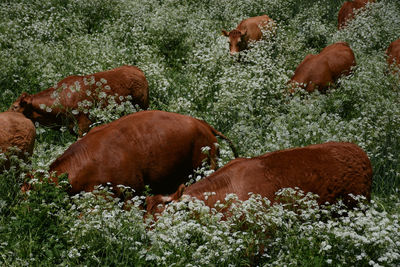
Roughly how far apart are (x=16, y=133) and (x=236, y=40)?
7.16 metres

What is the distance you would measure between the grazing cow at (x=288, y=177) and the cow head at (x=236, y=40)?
264 inches

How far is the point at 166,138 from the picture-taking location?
5934 millimetres

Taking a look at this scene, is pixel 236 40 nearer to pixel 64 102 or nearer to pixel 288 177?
pixel 64 102

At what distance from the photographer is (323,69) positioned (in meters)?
9.69

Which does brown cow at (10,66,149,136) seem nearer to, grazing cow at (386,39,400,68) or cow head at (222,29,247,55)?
cow head at (222,29,247,55)

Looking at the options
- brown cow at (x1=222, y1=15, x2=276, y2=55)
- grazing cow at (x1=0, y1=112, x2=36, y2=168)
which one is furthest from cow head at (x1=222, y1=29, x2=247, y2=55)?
grazing cow at (x1=0, y1=112, x2=36, y2=168)

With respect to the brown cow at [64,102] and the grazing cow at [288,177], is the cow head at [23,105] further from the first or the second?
the grazing cow at [288,177]

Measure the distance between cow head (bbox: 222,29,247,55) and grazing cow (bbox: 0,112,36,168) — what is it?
641cm

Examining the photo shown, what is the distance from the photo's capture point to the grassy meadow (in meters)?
3.88

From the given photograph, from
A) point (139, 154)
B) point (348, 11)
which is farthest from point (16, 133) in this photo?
point (348, 11)

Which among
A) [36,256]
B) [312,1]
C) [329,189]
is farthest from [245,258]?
[312,1]

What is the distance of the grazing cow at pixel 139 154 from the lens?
218 inches

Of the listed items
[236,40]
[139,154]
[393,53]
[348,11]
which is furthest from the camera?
[348,11]

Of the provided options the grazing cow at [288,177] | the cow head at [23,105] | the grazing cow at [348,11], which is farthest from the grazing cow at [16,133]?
the grazing cow at [348,11]
